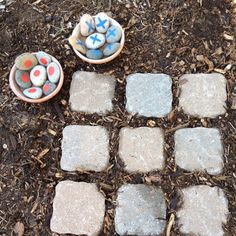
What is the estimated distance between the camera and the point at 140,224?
2.15 meters

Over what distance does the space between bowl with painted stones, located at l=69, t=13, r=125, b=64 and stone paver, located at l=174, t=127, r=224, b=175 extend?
548mm

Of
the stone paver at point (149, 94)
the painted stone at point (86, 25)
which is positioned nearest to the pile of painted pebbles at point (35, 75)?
the painted stone at point (86, 25)

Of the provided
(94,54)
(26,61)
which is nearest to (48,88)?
(26,61)

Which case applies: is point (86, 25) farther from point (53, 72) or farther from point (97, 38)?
point (53, 72)

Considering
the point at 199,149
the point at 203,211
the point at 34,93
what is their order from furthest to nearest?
the point at 34,93 → the point at 199,149 → the point at 203,211

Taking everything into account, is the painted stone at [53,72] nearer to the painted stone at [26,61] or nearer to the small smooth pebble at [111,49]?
the painted stone at [26,61]

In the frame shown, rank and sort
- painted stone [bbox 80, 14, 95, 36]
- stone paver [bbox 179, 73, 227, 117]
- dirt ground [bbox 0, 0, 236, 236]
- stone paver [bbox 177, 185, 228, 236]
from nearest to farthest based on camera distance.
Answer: stone paver [bbox 177, 185, 228, 236], dirt ground [bbox 0, 0, 236, 236], stone paver [bbox 179, 73, 227, 117], painted stone [bbox 80, 14, 95, 36]

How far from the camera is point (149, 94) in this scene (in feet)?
7.87

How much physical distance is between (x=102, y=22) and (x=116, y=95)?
15.6 inches

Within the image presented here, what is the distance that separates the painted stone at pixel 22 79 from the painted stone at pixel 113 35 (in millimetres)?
467

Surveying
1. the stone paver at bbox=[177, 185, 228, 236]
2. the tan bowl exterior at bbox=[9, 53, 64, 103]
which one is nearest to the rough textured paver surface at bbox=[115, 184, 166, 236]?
the stone paver at bbox=[177, 185, 228, 236]

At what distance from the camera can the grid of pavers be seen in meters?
2.16

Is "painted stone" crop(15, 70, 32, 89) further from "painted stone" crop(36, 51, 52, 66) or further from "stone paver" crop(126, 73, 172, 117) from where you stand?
"stone paver" crop(126, 73, 172, 117)

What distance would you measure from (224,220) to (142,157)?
0.48 m
